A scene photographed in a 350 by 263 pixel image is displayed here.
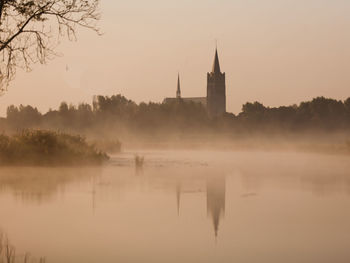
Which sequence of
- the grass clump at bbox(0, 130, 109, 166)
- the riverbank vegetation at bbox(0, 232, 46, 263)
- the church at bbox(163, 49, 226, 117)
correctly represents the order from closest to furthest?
the riverbank vegetation at bbox(0, 232, 46, 263), the grass clump at bbox(0, 130, 109, 166), the church at bbox(163, 49, 226, 117)

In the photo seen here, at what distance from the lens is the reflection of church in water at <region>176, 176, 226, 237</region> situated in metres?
15.8

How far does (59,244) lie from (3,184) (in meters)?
11.2

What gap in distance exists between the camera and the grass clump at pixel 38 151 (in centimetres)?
3216

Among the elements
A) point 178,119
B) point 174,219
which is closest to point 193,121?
point 178,119

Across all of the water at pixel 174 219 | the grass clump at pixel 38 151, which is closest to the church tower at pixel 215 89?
the grass clump at pixel 38 151

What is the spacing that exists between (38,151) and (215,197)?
15.6m

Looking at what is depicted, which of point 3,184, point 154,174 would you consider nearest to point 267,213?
point 3,184

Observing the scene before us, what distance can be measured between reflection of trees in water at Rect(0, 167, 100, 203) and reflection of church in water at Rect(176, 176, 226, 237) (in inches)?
180

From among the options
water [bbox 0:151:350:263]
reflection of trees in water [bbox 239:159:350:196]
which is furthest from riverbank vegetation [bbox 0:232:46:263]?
reflection of trees in water [bbox 239:159:350:196]

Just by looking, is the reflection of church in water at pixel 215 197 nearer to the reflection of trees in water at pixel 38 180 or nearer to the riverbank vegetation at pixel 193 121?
the reflection of trees in water at pixel 38 180

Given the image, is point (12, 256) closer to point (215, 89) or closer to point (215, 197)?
point (215, 197)

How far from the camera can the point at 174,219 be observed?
15.2m

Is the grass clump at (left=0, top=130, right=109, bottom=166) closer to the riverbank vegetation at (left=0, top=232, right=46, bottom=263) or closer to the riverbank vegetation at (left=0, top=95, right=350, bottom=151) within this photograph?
the riverbank vegetation at (left=0, top=232, right=46, bottom=263)

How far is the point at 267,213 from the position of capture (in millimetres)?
16438
